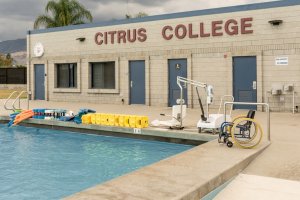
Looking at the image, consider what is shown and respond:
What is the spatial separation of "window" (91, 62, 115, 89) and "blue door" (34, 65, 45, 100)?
5.11 m

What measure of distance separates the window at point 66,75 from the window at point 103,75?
193 centimetres

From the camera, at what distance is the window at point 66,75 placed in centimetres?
2623

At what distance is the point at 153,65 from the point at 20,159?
12.8 meters

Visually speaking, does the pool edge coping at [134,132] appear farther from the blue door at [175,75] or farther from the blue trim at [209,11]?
the blue trim at [209,11]

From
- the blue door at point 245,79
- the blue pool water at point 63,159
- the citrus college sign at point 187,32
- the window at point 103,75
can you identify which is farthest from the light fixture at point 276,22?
the window at point 103,75

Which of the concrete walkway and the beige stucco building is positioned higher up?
the beige stucco building

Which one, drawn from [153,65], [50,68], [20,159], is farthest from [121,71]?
[20,159]

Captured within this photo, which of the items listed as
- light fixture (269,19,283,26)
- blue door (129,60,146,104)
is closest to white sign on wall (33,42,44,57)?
blue door (129,60,146,104)

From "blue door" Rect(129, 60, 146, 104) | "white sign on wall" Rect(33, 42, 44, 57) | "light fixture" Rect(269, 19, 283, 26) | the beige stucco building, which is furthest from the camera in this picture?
"white sign on wall" Rect(33, 42, 44, 57)

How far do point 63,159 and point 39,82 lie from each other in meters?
19.2

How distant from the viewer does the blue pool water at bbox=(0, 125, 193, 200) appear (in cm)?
743

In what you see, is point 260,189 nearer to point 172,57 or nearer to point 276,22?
point 276,22

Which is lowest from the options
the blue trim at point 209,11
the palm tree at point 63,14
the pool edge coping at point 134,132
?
the pool edge coping at point 134,132

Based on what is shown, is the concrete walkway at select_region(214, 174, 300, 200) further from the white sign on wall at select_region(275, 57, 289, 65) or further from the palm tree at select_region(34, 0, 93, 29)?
the palm tree at select_region(34, 0, 93, 29)
